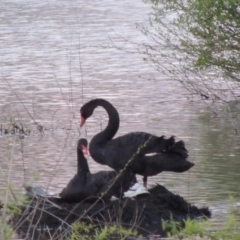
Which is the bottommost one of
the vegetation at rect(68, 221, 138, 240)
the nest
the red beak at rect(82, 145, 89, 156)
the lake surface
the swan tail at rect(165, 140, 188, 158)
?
the lake surface

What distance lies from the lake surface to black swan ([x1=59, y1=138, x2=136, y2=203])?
36 centimetres

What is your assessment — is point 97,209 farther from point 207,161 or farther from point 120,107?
point 120,107

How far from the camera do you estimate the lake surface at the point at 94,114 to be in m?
9.73

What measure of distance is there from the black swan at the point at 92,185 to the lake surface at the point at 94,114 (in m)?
0.36

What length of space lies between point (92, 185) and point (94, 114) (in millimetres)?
5578

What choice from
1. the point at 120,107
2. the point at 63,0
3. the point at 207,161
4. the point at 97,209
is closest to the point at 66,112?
the point at 120,107

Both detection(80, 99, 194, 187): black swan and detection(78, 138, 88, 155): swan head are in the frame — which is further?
detection(80, 99, 194, 187): black swan

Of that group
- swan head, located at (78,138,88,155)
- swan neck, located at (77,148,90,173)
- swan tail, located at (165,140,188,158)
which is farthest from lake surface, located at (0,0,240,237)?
swan tail, located at (165,140,188,158)

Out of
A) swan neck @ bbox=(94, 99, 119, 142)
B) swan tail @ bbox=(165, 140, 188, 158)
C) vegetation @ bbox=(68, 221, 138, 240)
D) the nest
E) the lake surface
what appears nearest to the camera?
vegetation @ bbox=(68, 221, 138, 240)

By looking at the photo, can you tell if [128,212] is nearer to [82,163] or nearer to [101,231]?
[82,163]

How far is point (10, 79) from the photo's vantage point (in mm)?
17375

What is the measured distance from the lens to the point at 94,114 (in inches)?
557

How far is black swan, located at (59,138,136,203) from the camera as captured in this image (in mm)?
8445

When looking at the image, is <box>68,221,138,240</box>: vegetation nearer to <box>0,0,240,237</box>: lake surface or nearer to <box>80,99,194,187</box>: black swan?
<box>0,0,240,237</box>: lake surface
